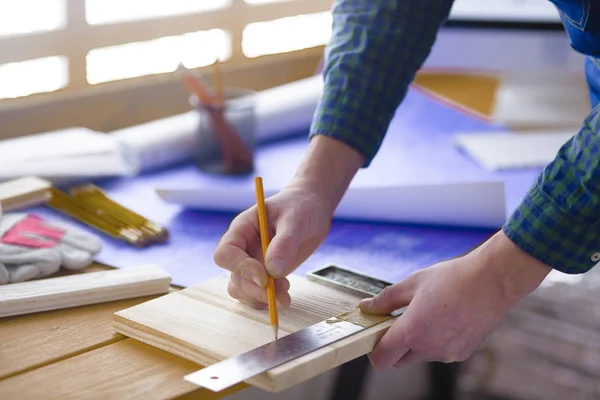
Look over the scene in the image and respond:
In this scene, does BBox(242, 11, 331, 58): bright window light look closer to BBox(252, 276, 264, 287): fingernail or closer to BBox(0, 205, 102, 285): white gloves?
BBox(0, 205, 102, 285): white gloves

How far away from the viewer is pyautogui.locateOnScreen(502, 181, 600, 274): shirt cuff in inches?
33.2

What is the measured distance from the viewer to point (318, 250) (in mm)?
1165

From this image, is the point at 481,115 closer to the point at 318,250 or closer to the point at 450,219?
the point at 450,219

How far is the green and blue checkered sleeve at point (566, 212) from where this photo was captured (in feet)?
2.73

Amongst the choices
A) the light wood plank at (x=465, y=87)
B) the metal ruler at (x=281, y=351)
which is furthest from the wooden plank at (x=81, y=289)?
the light wood plank at (x=465, y=87)

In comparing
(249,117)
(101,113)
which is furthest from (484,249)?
(101,113)

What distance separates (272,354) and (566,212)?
0.30 m

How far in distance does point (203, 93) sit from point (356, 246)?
403 millimetres

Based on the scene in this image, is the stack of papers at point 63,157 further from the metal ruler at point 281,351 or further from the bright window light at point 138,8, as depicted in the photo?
the metal ruler at point 281,351

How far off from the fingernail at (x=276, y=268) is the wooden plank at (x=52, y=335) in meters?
0.16

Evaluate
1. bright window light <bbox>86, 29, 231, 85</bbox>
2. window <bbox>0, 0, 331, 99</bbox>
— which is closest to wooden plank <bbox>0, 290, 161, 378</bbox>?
window <bbox>0, 0, 331, 99</bbox>

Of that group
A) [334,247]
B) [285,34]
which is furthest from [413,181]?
[285,34]

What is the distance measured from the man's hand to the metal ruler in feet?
0.12

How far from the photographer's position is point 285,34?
228 centimetres
